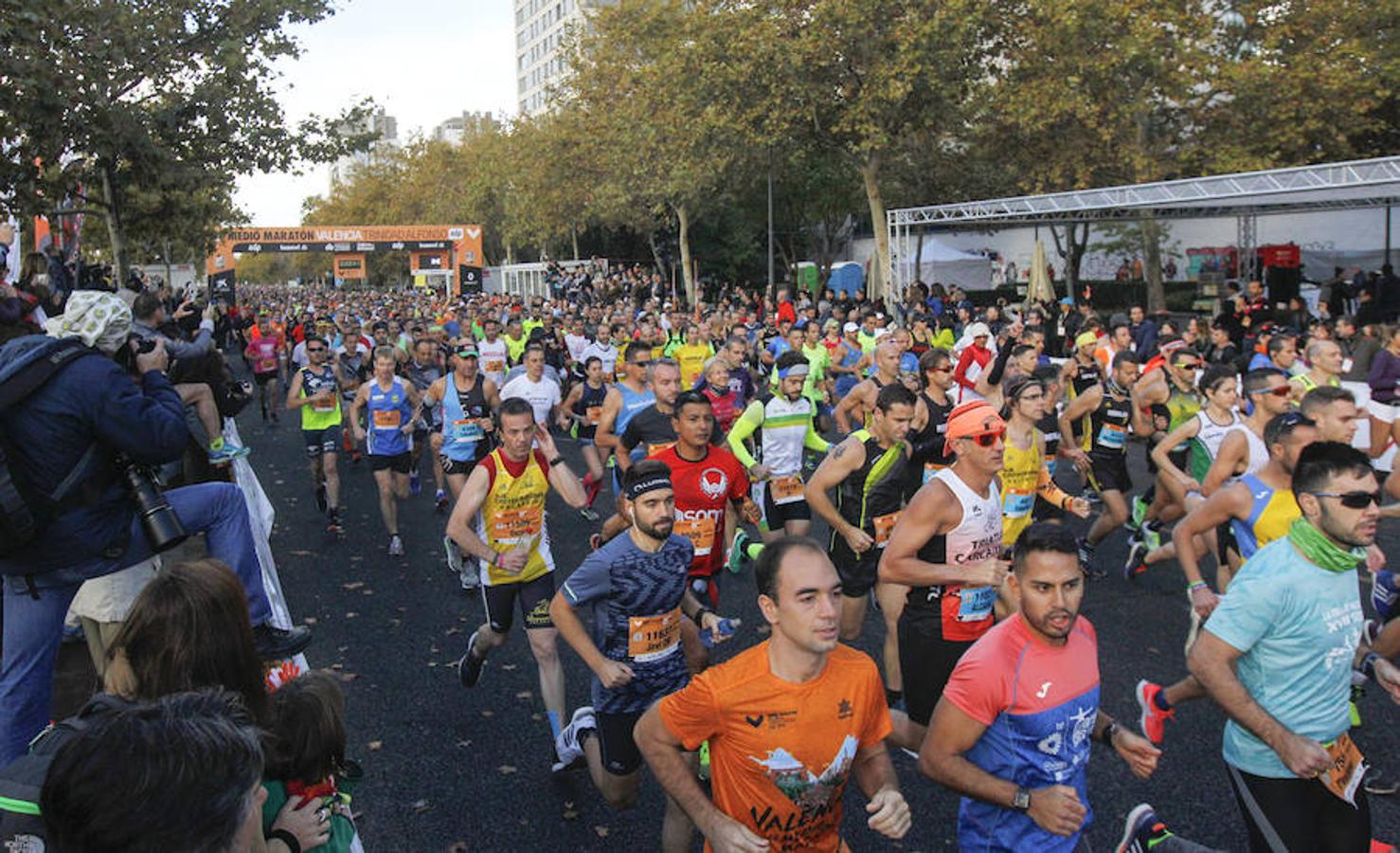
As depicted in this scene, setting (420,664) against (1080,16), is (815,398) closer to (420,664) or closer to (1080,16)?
(420,664)

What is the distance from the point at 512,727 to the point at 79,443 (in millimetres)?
2936

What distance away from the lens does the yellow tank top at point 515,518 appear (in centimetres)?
580

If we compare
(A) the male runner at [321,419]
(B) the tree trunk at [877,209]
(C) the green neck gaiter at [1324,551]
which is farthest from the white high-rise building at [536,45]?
(C) the green neck gaiter at [1324,551]

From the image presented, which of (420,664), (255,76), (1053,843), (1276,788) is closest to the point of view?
(1053,843)

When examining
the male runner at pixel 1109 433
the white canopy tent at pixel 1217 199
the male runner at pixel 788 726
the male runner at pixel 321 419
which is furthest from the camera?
the white canopy tent at pixel 1217 199

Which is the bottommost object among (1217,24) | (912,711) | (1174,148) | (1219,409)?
(912,711)

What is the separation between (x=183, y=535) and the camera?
12.1 ft

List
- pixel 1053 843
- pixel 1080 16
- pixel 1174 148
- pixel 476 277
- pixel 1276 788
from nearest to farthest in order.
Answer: pixel 1053 843 < pixel 1276 788 < pixel 1080 16 < pixel 1174 148 < pixel 476 277

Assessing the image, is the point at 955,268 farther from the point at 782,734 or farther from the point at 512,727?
the point at 782,734

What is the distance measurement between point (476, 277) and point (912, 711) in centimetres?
3882

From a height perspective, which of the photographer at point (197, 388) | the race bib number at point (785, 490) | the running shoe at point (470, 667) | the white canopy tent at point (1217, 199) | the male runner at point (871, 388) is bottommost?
the running shoe at point (470, 667)

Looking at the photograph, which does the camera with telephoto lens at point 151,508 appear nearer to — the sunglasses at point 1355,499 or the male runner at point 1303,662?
the male runner at point 1303,662

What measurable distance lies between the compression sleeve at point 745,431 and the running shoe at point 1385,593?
3.77 meters

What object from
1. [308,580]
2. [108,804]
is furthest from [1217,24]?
[108,804]
